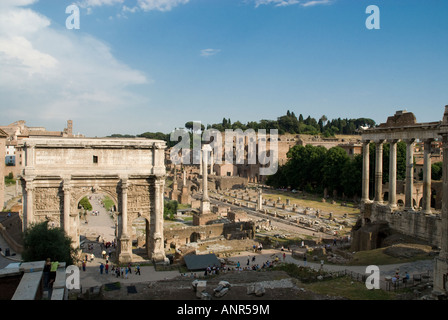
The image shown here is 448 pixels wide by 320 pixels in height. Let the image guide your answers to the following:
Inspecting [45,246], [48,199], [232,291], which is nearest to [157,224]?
[48,199]

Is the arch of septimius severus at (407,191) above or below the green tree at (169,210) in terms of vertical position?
above

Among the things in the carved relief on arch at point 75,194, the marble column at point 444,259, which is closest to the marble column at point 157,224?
the carved relief on arch at point 75,194

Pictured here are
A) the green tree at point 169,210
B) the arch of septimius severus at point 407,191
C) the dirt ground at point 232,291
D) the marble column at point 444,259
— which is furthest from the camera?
the green tree at point 169,210

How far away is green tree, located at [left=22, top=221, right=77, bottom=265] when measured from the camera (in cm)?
1578

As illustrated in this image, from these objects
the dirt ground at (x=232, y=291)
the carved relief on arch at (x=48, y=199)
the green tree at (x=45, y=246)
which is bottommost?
the dirt ground at (x=232, y=291)

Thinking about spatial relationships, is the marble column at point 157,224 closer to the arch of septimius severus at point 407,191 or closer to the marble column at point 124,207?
the marble column at point 124,207

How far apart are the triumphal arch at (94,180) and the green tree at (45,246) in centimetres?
397

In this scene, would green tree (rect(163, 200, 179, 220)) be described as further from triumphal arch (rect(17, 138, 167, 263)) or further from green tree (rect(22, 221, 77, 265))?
green tree (rect(22, 221, 77, 265))

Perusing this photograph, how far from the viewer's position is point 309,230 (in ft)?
113

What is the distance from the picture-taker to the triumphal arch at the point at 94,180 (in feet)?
65.9

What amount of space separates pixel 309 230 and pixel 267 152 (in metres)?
47.3

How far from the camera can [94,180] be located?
20.9m

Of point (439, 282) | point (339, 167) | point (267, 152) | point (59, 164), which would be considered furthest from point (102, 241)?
point (267, 152)
